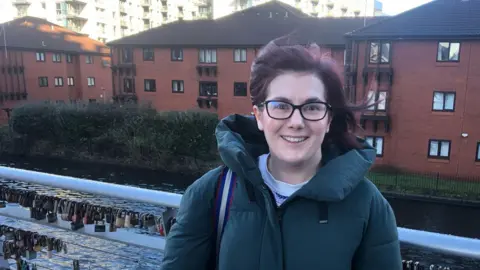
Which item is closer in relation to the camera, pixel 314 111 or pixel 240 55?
pixel 314 111

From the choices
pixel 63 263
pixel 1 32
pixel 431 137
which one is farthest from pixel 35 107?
pixel 63 263

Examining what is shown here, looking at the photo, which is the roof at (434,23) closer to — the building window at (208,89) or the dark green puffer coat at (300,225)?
the building window at (208,89)

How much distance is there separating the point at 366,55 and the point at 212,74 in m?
8.07

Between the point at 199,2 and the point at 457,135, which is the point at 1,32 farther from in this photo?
the point at 457,135

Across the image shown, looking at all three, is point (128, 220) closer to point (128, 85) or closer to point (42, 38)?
point (128, 85)

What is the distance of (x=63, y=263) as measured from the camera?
98.7 inches

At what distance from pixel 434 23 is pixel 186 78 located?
11930mm

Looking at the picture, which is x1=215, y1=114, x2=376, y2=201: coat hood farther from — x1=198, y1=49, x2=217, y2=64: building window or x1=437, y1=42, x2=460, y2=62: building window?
x1=198, y1=49, x2=217, y2=64: building window

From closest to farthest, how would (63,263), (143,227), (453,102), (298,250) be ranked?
(298,250), (143,227), (63,263), (453,102)

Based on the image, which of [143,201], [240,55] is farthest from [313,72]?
[240,55]

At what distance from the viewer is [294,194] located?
1.04m

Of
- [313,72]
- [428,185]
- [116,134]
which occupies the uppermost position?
[313,72]

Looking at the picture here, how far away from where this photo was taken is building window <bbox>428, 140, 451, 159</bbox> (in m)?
15.8

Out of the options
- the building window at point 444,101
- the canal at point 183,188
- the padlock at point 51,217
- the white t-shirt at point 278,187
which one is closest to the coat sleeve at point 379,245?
the white t-shirt at point 278,187
